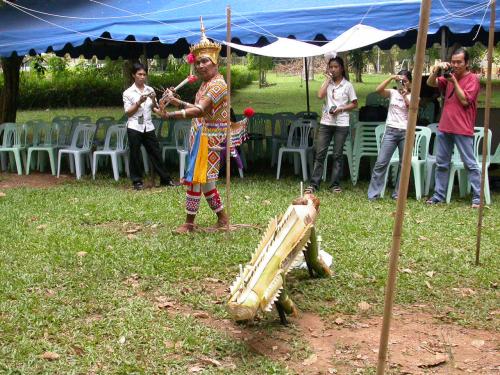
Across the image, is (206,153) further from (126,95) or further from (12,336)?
(126,95)

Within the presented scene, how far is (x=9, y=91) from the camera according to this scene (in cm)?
1225

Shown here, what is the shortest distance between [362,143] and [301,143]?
91cm

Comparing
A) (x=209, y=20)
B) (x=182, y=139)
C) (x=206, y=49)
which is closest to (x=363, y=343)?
(x=206, y=49)

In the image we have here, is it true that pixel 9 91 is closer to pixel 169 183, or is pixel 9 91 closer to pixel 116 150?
pixel 116 150

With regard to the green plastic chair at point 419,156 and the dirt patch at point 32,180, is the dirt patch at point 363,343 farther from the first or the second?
the dirt patch at point 32,180

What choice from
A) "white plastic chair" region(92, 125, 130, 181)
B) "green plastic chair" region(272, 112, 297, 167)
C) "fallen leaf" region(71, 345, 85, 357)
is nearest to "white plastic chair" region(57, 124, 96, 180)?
"white plastic chair" region(92, 125, 130, 181)

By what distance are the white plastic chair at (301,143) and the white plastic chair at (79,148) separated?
Result: 9.26 feet

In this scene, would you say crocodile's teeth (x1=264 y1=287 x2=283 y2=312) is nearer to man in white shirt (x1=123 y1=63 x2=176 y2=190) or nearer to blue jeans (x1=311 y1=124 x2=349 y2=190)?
blue jeans (x1=311 y1=124 x2=349 y2=190)

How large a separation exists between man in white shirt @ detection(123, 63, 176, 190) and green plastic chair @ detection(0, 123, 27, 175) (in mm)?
2437

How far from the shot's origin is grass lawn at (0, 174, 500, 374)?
153 inches

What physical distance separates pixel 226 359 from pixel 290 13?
560 cm

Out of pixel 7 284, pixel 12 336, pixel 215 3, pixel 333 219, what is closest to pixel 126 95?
pixel 215 3

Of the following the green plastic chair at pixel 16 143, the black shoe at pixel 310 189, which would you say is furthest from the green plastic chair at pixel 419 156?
the green plastic chair at pixel 16 143

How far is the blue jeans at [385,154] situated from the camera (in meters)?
7.79
